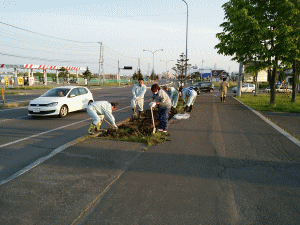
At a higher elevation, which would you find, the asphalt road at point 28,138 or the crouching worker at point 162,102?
the crouching worker at point 162,102

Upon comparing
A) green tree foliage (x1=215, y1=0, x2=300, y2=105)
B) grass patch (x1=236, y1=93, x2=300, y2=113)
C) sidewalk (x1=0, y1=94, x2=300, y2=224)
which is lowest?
sidewalk (x1=0, y1=94, x2=300, y2=224)

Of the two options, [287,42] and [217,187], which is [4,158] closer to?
[217,187]

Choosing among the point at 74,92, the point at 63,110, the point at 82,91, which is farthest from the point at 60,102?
the point at 82,91

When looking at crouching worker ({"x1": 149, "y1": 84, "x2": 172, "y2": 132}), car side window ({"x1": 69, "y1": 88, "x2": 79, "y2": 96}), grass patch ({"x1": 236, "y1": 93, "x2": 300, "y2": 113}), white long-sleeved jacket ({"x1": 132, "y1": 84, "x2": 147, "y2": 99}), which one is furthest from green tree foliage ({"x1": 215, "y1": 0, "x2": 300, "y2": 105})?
car side window ({"x1": 69, "y1": 88, "x2": 79, "y2": 96})

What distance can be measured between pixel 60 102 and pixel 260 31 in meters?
11.6

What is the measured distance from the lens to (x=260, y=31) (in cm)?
1387

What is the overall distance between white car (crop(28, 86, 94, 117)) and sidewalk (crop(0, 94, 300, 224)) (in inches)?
216

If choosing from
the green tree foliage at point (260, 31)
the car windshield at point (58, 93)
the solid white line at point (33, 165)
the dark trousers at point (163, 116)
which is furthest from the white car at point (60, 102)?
the green tree foliage at point (260, 31)

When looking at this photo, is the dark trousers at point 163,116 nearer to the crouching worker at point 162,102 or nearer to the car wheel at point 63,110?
the crouching worker at point 162,102

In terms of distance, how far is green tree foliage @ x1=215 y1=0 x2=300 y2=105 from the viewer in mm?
13539

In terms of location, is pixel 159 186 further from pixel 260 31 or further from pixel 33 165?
pixel 260 31

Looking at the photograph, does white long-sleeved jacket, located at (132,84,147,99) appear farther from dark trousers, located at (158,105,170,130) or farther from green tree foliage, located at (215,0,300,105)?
green tree foliage, located at (215,0,300,105)

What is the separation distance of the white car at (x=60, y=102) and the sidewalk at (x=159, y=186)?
549 centimetres

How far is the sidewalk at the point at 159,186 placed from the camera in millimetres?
3105
